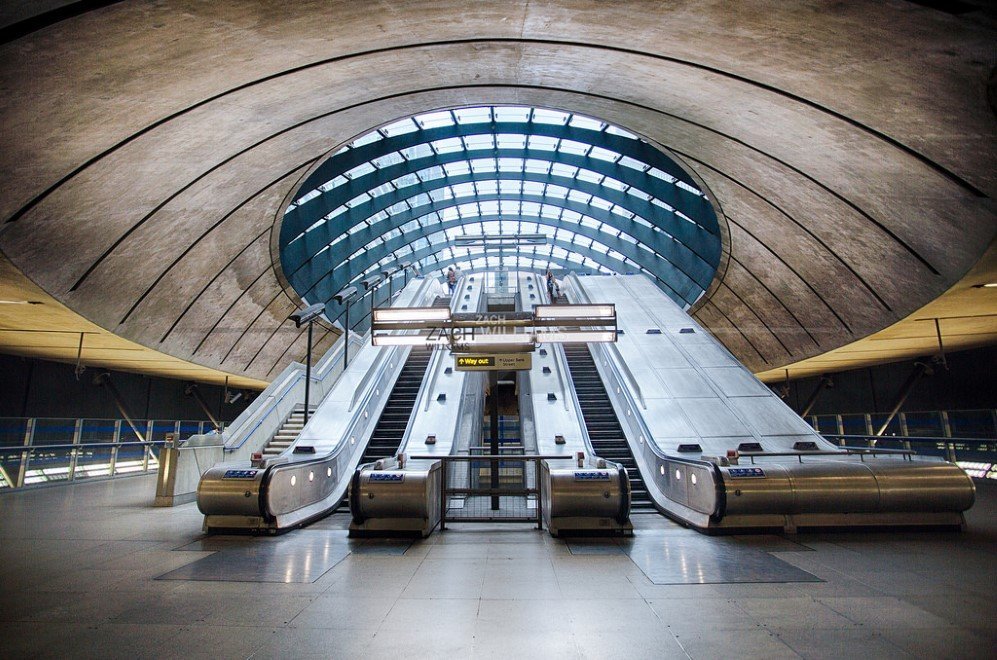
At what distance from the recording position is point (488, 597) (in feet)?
16.0

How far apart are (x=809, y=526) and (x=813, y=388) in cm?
1984

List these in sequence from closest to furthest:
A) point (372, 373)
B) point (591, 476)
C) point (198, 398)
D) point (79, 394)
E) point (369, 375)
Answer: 1. point (591, 476)
2. point (369, 375)
3. point (372, 373)
4. point (79, 394)
5. point (198, 398)

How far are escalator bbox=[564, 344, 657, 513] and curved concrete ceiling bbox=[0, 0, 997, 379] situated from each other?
635 cm

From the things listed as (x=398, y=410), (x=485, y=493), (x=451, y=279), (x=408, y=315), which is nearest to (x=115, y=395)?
(x=398, y=410)

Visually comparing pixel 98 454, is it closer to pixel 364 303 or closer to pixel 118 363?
pixel 118 363

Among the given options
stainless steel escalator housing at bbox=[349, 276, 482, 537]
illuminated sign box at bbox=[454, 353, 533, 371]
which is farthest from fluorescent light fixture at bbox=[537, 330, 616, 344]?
stainless steel escalator housing at bbox=[349, 276, 482, 537]

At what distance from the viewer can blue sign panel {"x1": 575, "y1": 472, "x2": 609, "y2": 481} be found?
761 centimetres

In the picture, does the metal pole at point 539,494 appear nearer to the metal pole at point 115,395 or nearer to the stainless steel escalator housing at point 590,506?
the stainless steel escalator housing at point 590,506

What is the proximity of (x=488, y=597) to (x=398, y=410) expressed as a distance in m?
9.58

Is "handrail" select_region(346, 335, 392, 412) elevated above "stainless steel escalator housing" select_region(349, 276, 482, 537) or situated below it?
above

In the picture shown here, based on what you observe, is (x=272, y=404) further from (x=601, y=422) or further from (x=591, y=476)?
(x=591, y=476)

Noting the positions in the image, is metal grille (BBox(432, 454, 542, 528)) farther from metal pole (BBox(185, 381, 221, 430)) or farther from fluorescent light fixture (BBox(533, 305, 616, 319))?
metal pole (BBox(185, 381, 221, 430))

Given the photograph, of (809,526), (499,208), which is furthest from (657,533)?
(499,208)

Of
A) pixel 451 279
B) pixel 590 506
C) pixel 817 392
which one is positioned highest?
pixel 451 279
